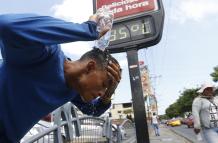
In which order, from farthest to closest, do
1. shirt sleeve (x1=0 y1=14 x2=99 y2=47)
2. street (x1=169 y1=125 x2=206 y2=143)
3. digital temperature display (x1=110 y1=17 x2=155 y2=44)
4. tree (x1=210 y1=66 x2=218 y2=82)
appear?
tree (x1=210 y1=66 x2=218 y2=82)
street (x1=169 y1=125 x2=206 y2=143)
digital temperature display (x1=110 y1=17 x2=155 y2=44)
shirt sleeve (x1=0 y1=14 x2=99 y2=47)

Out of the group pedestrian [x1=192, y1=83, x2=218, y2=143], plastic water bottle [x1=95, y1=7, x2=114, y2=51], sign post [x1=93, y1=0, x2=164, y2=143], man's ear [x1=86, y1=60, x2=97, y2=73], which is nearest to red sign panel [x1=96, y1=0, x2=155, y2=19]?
sign post [x1=93, y1=0, x2=164, y2=143]

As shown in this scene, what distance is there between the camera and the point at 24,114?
2.32 metres

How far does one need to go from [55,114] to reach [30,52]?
1627 mm

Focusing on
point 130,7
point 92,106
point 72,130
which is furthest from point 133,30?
point 92,106

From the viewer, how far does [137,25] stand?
287 inches

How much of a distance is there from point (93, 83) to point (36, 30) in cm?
42

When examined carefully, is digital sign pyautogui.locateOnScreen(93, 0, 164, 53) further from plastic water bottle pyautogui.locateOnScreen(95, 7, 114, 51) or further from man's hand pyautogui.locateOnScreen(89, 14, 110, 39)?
man's hand pyautogui.locateOnScreen(89, 14, 110, 39)

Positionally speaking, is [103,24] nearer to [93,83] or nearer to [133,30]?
[93,83]

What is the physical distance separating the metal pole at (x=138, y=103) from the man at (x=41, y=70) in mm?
4623

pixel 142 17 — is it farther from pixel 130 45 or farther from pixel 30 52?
pixel 30 52

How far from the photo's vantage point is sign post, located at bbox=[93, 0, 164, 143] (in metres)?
7.10

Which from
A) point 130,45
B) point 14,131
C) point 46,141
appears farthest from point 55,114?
point 130,45

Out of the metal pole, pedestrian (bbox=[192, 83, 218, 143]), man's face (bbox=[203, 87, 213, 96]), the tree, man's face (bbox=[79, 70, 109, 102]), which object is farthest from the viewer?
the tree

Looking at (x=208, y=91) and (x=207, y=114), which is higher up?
(x=208, y=91)
